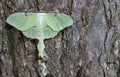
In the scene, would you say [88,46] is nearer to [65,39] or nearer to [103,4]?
[65,39]

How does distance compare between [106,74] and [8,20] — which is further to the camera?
[106,74]

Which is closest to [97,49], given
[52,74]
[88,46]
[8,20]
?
[88,46]

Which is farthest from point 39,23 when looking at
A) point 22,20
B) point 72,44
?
point 72,44

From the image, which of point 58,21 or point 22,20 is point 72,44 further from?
point 22,20
